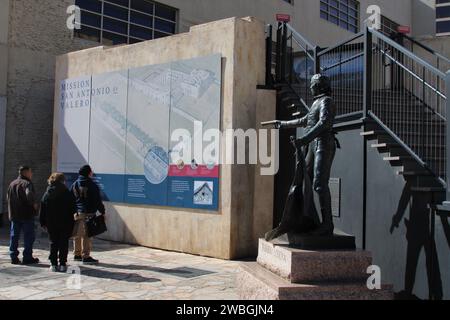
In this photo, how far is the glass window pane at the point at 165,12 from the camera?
1728 centimetres

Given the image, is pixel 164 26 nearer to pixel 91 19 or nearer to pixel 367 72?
pixel 91 19

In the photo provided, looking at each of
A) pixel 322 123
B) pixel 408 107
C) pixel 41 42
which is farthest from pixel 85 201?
pixel 41 42

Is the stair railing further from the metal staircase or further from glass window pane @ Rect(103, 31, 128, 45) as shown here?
glass window pane @ Rect(103, 31, 128, 45)

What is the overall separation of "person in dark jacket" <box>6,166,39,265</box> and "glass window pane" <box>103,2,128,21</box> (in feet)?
27.2

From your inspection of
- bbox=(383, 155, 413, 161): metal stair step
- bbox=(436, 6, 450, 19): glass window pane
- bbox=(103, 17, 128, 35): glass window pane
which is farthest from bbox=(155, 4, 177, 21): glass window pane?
bbox=(436, 6, 450, 19): glass window pane

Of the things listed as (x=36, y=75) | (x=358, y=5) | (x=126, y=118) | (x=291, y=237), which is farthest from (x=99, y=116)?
(x=358, y=5)

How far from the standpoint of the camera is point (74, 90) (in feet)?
43.0

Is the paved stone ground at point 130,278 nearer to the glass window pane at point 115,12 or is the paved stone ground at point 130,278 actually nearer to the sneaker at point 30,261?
the sneaker at point 30,261

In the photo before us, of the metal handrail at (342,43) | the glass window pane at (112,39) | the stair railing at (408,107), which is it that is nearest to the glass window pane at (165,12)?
the glass window pane at (112,39)

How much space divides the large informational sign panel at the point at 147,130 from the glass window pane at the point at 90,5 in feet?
10.3

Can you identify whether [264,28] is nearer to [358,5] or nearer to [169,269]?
[169,269]

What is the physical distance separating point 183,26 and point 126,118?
6895 mm

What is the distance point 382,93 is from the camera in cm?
939

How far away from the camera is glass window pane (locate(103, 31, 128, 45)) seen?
52.1 ft
